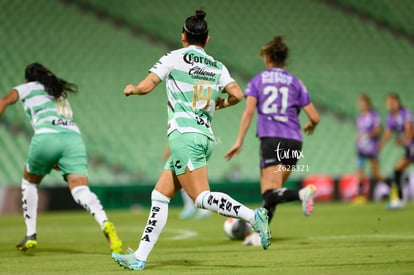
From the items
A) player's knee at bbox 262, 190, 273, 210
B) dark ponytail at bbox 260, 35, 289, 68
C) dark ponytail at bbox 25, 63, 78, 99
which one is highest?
dark ponytail at bbox 260, 35, 289, 68

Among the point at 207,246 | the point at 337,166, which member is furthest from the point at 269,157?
the point at 337,166

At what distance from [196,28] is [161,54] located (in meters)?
16.5

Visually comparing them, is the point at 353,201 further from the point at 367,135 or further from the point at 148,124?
the point at 148,124

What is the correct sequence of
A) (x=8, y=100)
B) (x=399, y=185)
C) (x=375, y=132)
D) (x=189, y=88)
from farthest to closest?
(x=375, y=132), (x=399, y=185), (x=8, y=100), (x=189, y=88)

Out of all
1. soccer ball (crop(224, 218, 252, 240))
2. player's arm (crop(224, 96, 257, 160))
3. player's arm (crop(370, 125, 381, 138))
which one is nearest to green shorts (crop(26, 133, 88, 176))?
player's arm (crop(224, 96, 257, 160))

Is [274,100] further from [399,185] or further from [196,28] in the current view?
[399,185]

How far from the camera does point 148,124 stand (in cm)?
2112

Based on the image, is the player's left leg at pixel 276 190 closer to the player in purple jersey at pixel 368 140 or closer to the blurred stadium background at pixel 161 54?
the player in purple jersey at pixel 368 140

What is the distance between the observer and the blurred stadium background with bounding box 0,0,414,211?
779 inches

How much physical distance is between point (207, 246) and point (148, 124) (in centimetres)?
1310

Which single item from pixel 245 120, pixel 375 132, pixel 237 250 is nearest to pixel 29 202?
pixel 237 250

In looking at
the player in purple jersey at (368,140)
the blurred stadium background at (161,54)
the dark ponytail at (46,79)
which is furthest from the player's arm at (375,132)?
the dark ponytail at (46,79)

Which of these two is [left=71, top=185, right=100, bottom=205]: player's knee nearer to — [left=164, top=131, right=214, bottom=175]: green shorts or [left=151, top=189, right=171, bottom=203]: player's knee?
[left=151, top=189, right=171, bottom=203]: player's knee

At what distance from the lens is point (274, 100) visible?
8.14 metres
